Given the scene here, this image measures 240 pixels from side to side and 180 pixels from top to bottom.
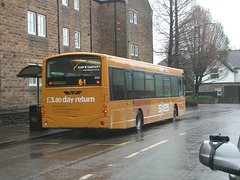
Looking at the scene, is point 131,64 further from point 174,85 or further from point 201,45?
point 201,45

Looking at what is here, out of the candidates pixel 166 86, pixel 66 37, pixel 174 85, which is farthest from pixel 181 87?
pixel 66 37

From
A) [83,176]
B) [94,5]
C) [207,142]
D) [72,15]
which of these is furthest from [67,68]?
[94,5]

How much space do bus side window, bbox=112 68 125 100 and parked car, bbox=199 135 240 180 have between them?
11155mm

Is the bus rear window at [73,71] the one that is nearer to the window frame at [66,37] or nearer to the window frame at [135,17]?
the window frame at [66,37]

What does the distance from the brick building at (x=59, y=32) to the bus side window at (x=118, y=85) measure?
798 centimetres

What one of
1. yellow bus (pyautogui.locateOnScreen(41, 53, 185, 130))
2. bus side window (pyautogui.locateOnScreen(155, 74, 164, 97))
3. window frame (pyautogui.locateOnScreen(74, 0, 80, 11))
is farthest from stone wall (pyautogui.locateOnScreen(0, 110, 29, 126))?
window frame (pyautogui.locateOnScreen(74, 0, 80, 11))

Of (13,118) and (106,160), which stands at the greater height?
(13,118)

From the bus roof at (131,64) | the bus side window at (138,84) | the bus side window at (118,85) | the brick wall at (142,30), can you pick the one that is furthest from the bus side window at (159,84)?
the brick wall at (142,30)

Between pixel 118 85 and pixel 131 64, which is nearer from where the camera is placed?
pixel 118 85

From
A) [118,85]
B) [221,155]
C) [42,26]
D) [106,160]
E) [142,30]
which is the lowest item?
[106,160]

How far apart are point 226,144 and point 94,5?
1188 inches

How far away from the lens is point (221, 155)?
95.9 inches

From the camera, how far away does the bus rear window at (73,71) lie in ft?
44.0

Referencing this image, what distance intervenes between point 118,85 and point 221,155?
464 inches
